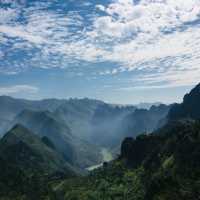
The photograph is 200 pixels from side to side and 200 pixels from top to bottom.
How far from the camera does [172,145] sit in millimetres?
186750

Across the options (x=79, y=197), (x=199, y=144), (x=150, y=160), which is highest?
(x=199, y=144)

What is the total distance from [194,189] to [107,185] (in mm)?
106888

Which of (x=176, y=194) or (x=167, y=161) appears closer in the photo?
(x=176, y=194)

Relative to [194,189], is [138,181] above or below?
below

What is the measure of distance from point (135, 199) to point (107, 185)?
Answer: 51015 millimetres

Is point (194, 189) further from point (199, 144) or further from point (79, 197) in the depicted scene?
point (79, 197)

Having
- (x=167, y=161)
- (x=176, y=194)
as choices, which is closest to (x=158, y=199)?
(x=176, y=194)

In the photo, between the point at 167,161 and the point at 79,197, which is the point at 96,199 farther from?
the point at 167,161

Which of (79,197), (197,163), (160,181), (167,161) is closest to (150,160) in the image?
(167,161)

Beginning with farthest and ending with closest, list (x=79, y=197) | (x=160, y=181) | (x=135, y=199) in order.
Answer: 1. (x=79, y=197)
2. (x=135, y=199)
3. (x=160, y=181)

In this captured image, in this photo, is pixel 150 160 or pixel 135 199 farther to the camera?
pixel 150 160

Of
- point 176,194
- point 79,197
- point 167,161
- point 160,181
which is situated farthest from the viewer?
point 79,197

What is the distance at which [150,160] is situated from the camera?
199m

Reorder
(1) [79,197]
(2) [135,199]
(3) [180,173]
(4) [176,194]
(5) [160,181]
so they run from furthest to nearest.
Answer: (1) [79,197]
(2) [135,199]
(3) [180,173]
(5) [160,181]
(4) [176,194]
